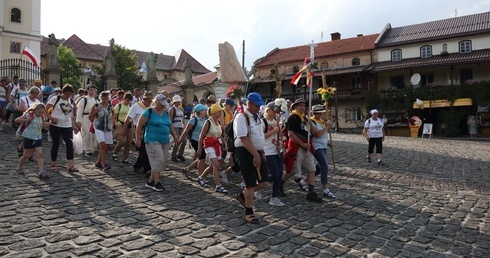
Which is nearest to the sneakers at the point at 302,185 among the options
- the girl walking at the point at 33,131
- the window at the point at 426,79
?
the girl walking at the point at 33,131

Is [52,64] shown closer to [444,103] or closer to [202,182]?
[202,182]

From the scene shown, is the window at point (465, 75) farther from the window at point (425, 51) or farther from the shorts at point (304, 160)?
the shorts at point (304, 160)

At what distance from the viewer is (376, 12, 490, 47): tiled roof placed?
3506cm

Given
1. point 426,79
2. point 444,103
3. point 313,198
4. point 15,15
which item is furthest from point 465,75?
point 15,15

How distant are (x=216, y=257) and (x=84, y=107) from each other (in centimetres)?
668

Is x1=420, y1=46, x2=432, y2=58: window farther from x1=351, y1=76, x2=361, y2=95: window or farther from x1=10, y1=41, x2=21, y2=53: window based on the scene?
x1=10, y1=41, x2=21, y2=53: window

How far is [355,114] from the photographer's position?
4081 centimetres

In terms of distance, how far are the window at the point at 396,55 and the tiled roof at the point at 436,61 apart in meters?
0.53

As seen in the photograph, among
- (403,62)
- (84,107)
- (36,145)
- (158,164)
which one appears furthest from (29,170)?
(403,62)

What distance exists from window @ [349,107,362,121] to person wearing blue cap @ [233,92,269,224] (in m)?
36.1

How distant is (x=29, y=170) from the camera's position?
8.38 meters

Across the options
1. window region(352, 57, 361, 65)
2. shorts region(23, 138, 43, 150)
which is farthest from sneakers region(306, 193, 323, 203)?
window region(352, 57, 361, 65)

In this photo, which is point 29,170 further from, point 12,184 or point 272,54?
point 272,54

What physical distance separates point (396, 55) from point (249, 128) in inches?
1437
